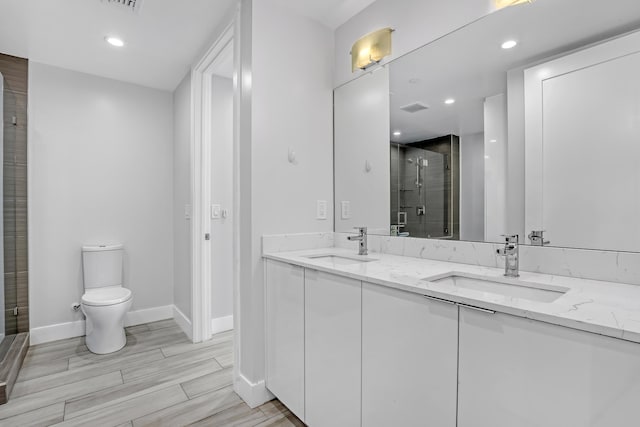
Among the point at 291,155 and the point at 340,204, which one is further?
the point at 340,204

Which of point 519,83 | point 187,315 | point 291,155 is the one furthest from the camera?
point 187,315

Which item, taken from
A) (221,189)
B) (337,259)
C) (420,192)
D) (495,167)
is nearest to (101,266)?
(221,189)

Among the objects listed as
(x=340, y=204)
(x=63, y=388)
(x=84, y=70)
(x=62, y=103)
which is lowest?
(x=63, y=388)

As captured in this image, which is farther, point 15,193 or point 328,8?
point 15,193

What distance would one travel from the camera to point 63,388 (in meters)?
2.03

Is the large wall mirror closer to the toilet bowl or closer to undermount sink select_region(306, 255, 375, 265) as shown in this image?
undermount sink select_region(306, 255, 375, 265)

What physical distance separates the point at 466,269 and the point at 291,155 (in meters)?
1.16

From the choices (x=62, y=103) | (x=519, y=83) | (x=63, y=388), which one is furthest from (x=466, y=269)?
(x=62, y=103)

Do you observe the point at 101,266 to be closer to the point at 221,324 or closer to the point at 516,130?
the point at 221,324

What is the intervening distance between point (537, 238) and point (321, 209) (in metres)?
1.22

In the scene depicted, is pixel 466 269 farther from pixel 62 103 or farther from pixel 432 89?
pixel 62 103

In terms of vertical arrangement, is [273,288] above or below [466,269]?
below

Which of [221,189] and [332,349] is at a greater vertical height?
[221,189]

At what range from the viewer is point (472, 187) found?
1562mm
